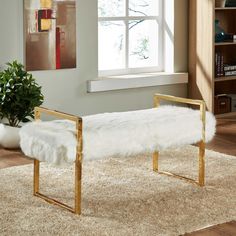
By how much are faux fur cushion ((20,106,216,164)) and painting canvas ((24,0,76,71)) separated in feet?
6.41

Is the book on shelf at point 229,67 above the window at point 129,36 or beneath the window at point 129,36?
beneath

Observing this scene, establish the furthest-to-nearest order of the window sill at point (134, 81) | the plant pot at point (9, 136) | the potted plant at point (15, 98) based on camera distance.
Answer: the window sill at point (134, 81) < the plant pot at point (9, 136) < the potted plant at point (15, 98)

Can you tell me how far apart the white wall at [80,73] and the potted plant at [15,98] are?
15.7 inches

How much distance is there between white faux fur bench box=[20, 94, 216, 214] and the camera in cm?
376

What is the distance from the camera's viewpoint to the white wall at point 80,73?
5.92m

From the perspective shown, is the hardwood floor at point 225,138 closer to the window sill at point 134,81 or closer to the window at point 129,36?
the window sill at point 134,81

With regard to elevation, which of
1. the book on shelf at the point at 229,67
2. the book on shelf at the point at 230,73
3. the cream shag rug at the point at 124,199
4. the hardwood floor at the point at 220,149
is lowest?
the cream shag rug at the point at 124,199

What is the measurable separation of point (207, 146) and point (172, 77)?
1.43m

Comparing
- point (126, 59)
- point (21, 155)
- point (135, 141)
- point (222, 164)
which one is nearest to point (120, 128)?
point (135, 141)

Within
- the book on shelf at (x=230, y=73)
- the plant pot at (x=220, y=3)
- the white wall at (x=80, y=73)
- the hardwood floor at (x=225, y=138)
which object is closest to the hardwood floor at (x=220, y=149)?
the hardwood floor at (x=225, y=138)

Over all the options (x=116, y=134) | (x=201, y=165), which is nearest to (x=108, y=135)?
(x=116, y=134)

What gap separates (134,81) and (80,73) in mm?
615

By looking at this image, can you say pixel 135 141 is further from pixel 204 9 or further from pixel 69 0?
pixel 204 9

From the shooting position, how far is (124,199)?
13.6 feet
